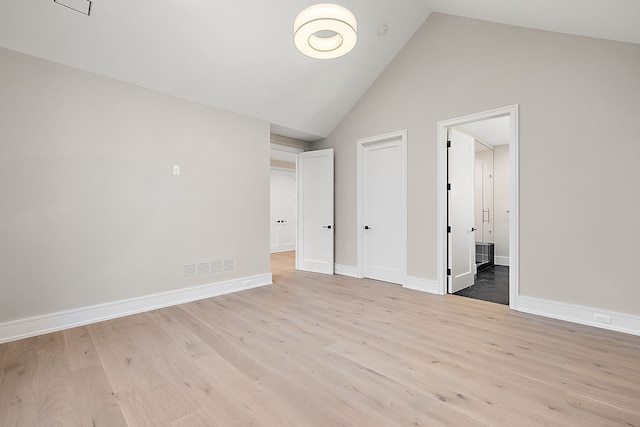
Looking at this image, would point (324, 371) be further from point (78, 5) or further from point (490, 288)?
point (78, 5)

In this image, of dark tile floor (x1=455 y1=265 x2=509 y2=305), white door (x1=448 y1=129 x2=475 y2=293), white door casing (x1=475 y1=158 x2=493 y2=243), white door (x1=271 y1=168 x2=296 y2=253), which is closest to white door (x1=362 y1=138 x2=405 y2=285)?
white door (x1=448 y1=129 x2=475 y2=293)

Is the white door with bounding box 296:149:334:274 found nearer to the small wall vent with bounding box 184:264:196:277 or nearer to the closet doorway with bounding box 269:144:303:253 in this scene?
the small wall vent with bounding box 184:264:196:277

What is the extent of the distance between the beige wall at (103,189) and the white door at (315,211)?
1.63 metres

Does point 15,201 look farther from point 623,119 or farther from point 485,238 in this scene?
point 485,238

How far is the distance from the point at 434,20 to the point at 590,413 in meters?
4.61

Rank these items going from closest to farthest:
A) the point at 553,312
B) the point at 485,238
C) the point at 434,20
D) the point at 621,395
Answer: the point at 621,395 → the point at 553,312 → the point at 434,20 → the point at 485,238

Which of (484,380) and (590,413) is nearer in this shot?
(590,413)

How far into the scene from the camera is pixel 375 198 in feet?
16.0

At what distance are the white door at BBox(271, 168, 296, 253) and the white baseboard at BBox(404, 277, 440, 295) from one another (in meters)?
5.02

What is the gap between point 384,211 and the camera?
4762mm

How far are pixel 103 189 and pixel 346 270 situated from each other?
3.79 m

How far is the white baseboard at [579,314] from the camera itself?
107 inches

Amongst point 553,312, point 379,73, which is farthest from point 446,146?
point 553,312

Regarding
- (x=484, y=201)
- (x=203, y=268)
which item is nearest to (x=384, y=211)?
(x=203, y=268)
